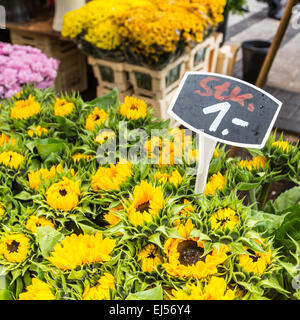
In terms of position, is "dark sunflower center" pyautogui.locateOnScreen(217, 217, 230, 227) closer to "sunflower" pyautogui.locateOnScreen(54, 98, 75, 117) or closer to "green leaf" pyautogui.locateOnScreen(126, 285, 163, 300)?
"green leaf" pyautogui.locateOnScreen(126, 285, 163, 300)

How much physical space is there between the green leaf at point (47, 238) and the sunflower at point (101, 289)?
0.11 meters

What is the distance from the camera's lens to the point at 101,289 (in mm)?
610

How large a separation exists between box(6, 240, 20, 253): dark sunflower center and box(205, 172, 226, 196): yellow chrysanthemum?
0.39 metres

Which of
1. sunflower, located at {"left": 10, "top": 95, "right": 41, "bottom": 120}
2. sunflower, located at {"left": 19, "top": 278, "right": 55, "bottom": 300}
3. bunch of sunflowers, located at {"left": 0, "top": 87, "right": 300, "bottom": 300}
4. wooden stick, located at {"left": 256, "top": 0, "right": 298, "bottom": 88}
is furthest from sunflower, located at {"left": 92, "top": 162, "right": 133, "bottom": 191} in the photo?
wooden stick, located at {"left": 256, "top": 0, "right": 298, "bottom": 88}

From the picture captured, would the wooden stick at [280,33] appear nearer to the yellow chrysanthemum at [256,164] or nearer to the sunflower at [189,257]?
the yellow chrysanthemum at [256,164]

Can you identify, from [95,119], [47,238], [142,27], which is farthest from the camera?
[142,27]

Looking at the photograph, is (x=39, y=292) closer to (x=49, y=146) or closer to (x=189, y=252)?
(x=189, y=252)

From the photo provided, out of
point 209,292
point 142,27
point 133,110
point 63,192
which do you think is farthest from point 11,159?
point 142,27

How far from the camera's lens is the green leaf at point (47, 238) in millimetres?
669

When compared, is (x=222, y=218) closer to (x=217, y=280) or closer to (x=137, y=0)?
(x=217, y=280)

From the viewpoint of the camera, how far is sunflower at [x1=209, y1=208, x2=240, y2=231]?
2.07 ft

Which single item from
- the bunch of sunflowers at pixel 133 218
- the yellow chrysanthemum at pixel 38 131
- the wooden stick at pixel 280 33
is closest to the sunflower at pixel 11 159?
the bunch of sunflowers at pixel 133 218

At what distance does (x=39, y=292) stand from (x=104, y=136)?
0.43 m

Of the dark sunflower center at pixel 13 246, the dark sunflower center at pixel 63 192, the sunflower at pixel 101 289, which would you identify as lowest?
the dark sunflower center at pixel 13 246
